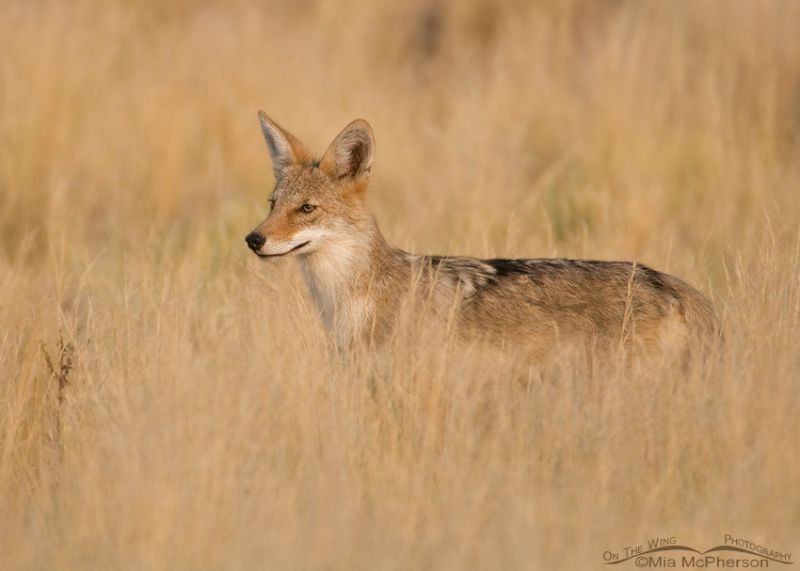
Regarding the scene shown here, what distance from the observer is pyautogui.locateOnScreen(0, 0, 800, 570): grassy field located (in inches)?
189

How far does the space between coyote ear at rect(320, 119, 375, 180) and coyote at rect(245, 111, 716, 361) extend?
0.06 feet

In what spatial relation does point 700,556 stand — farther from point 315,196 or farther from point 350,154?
point 350,154

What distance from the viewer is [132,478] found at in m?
4.83

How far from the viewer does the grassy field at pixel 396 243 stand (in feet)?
15.7

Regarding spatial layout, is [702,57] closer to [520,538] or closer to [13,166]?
[13,166]

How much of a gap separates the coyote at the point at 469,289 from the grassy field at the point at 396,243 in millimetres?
240

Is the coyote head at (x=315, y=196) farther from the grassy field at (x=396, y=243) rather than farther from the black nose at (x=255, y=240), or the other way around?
the grassy field at (x=396, y=243)

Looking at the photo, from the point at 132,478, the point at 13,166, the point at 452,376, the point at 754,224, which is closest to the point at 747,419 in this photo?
the point at 452,376

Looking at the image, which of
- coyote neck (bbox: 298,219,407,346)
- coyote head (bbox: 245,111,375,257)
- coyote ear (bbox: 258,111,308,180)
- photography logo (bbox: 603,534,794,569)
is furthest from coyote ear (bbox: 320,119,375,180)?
photography logo (bbox: 603,534,794,569)

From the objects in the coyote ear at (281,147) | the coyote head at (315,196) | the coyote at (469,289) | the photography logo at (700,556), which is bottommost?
the photography logo at (700,556)

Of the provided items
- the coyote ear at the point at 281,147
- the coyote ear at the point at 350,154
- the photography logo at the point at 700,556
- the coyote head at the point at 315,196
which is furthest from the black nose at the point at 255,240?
the photography logo at the point at 700,556

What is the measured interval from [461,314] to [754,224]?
2.89 metres

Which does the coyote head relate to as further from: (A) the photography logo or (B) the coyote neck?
(A) the photography logo

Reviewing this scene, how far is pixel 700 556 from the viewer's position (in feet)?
15.1
